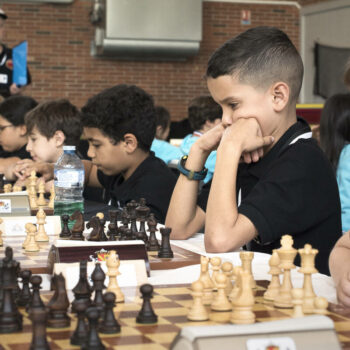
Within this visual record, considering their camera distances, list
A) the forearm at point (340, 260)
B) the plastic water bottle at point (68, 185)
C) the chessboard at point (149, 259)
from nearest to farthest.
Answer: the forearm at point (340, 260)
the chessboard at point (149, 259)
the plastic water bottle at point (68, 185)

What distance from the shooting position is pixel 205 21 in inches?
466

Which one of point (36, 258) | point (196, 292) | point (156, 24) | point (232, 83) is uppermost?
point (156, 24)

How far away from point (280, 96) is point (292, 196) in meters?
0.33

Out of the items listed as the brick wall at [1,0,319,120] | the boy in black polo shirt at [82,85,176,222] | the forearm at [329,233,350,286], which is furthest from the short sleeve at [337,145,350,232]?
the brick wall at [1,0,319,120]

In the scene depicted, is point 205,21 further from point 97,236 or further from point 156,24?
point 97,236

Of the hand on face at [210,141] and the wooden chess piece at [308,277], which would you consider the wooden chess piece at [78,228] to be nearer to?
the hand on face at [210,141]

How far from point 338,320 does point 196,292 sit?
0.23 m

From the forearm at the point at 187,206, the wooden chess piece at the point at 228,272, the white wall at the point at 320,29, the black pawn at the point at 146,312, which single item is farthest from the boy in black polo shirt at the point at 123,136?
the white wall at the point at 320,29

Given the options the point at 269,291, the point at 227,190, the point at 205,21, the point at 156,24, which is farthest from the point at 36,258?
the point at 205,21

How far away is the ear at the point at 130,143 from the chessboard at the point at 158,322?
5.82 ft

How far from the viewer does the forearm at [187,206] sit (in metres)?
2.30

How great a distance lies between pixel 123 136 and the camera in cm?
312

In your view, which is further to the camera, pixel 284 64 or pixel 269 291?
pixel 284 64

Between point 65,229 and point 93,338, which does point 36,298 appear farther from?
point 65,229
